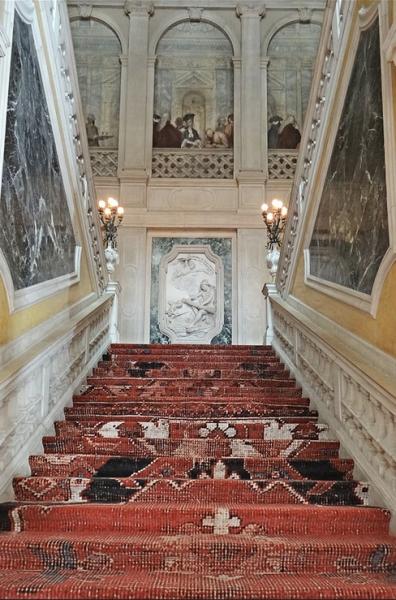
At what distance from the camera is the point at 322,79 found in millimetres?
4527

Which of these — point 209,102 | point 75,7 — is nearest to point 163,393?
point 209,102

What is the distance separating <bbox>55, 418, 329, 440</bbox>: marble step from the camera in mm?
3521

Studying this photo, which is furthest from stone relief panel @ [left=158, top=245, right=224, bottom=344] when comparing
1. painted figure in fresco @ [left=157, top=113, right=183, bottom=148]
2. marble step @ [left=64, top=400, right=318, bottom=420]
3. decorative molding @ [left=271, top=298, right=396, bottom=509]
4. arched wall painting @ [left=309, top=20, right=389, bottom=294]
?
marble step @ [left=64, top=400, right=318, bottom=420]

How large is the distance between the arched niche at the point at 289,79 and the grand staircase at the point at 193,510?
8.23m

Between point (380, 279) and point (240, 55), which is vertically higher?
point (240, 55)

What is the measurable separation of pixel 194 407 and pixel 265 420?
621 mm

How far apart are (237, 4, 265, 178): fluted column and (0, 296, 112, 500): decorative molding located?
682cm

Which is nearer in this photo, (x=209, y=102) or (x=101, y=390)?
(x=101, y=390)

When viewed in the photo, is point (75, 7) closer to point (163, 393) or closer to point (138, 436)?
point (163, 393)

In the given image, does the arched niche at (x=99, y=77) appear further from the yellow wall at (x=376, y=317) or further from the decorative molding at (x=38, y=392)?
the yellow wall at (x=376, y=317)

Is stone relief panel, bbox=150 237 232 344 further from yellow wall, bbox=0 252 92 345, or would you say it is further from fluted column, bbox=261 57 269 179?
yellow wall, bbox=0 252 92 345

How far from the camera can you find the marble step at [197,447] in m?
3.29

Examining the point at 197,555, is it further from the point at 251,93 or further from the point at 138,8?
the point at 138,8

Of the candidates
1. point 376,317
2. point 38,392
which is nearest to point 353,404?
point 376,317
